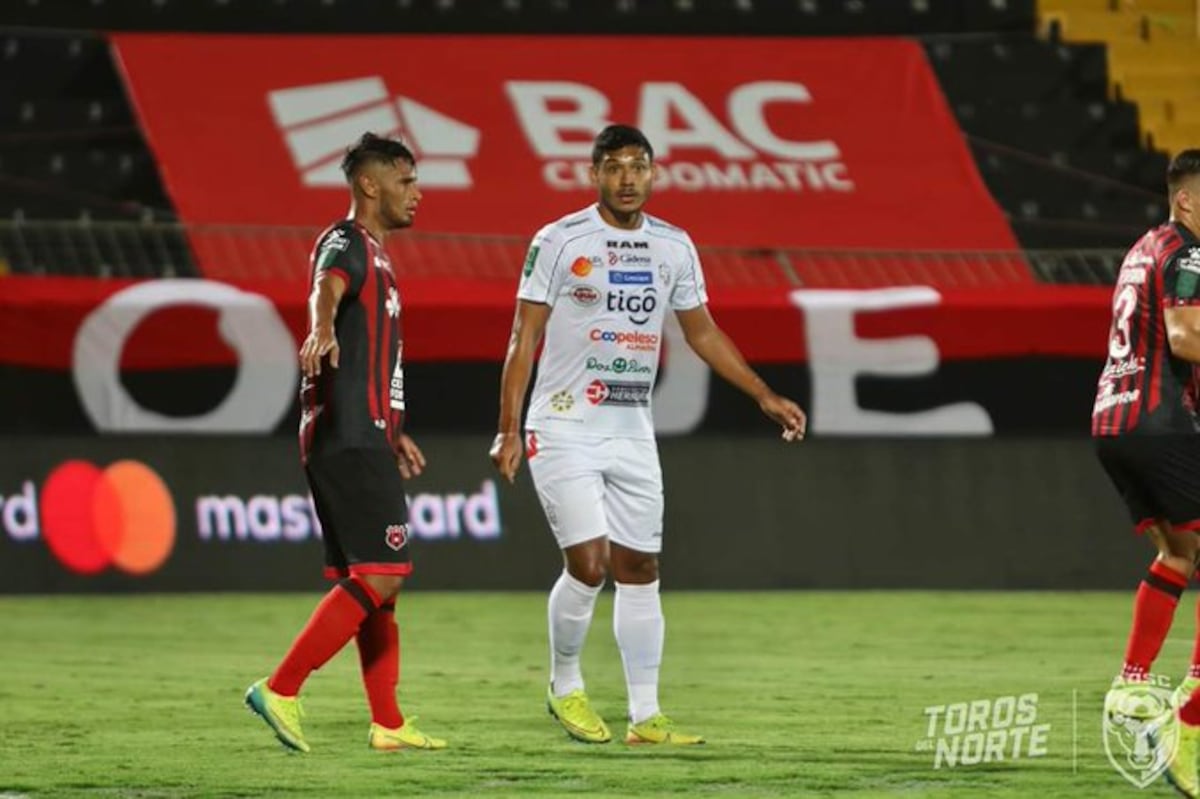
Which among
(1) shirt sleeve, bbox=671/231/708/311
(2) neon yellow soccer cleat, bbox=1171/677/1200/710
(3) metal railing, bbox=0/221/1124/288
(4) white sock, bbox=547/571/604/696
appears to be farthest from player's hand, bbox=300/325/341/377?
(3) metal railing, bbox=0/221/1124/288

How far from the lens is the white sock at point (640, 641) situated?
8.60 m

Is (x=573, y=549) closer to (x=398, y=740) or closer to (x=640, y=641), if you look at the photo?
(x=640, y=641)

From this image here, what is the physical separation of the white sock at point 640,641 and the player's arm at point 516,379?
23.9 inches

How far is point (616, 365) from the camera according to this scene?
346 inches

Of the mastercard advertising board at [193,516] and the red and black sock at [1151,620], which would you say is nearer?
the red and black sock at [1151,620]

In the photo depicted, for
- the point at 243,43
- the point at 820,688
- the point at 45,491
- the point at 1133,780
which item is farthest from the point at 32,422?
the point at 1133,780

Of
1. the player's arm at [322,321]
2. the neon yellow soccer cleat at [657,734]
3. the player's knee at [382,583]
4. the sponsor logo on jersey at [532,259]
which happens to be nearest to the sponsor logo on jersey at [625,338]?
the sponsor logo on jersey at [532,259]

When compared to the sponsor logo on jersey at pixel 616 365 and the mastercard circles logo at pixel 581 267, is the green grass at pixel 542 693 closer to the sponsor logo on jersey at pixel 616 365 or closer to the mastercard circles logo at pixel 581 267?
the sponsor logo on jersey at pixel 616 365

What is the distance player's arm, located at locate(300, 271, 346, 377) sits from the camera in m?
7.81

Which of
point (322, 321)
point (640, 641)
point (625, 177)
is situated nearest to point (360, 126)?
point (625, 177)

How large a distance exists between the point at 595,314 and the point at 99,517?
7.15m

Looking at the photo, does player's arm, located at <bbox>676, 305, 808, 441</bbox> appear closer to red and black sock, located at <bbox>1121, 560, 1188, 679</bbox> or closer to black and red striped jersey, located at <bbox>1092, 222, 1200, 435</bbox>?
black and red striped jersey, located at <bbox>1092, 222, 1200, 435</bbox>

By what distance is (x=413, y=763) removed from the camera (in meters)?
7.90

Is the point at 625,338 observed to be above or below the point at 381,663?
above
